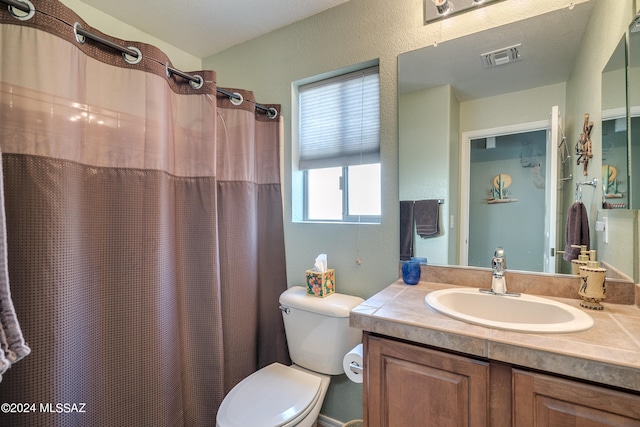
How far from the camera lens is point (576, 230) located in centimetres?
111

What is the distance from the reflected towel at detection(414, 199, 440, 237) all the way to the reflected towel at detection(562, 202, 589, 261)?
482mm

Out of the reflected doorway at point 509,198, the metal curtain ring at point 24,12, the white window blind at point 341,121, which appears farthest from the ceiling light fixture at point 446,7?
the metal curtain ring at point 24,12

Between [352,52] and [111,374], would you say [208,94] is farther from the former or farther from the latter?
[111,374]

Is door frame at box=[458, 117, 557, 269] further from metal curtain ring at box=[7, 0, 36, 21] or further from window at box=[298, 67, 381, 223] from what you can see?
metal curtain ring at box=[7, 0, 36, 21]

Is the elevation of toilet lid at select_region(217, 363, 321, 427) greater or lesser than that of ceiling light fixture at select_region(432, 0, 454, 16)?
lesser

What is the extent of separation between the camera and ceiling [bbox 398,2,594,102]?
111cm

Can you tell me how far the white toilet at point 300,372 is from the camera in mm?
1147

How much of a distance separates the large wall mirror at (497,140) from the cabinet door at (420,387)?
1.89 feet

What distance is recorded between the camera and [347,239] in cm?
157

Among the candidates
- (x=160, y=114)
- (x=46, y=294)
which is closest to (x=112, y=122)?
(x=160, y=114)

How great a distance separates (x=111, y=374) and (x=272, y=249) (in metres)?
0.93

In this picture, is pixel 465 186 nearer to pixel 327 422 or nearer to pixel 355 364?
pixel 355 364

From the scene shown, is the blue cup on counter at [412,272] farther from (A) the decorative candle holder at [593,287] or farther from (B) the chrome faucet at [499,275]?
(A) the decorative candle holder at [593,287]

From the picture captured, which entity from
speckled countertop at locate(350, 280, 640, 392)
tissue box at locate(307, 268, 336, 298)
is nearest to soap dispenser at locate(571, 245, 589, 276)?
speckled countertop at locate(350, 280, 640, 392)
